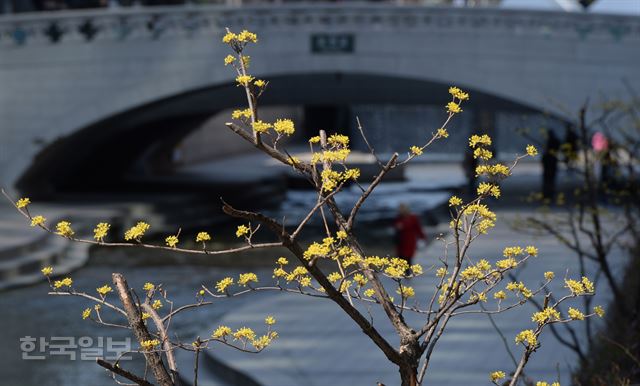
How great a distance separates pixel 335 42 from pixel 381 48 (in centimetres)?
88

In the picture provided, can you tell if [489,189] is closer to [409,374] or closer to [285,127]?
[409,374]

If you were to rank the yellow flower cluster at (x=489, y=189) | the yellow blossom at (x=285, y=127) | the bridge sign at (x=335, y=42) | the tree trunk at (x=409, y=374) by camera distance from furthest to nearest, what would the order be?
the bridge sign at (x=335, y=42) < the yellow flower cluster at (x=489, y=189) < the tree trunk at (x=409, y=374) < the yellow blossom at (x=285, y=127)

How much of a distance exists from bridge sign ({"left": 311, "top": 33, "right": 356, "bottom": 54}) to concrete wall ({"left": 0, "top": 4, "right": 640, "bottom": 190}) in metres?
0.07

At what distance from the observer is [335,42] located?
20.0m

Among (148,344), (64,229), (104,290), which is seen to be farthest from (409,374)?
(64,229)

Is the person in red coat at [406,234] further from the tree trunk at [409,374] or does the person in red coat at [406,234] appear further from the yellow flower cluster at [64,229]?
the yellow flower cluster at [64,229]

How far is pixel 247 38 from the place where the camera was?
418cm

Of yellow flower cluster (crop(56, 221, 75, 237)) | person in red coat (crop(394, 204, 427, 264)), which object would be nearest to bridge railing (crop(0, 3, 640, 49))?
person in red coat (crop(394, 204, 427, 264))

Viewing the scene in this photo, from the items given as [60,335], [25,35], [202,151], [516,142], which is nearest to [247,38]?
[60,335]

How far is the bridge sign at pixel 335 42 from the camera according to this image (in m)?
20.0

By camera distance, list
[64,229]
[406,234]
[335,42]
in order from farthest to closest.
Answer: [335,42]
[406,234]
[64,229]

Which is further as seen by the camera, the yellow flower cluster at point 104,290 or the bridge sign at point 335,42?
the bridge sign at point 335,42

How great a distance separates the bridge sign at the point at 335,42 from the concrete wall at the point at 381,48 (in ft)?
0.23

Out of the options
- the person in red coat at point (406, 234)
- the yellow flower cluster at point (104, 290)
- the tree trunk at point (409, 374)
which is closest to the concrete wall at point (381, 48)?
the person in red coat at point (406, 234)
